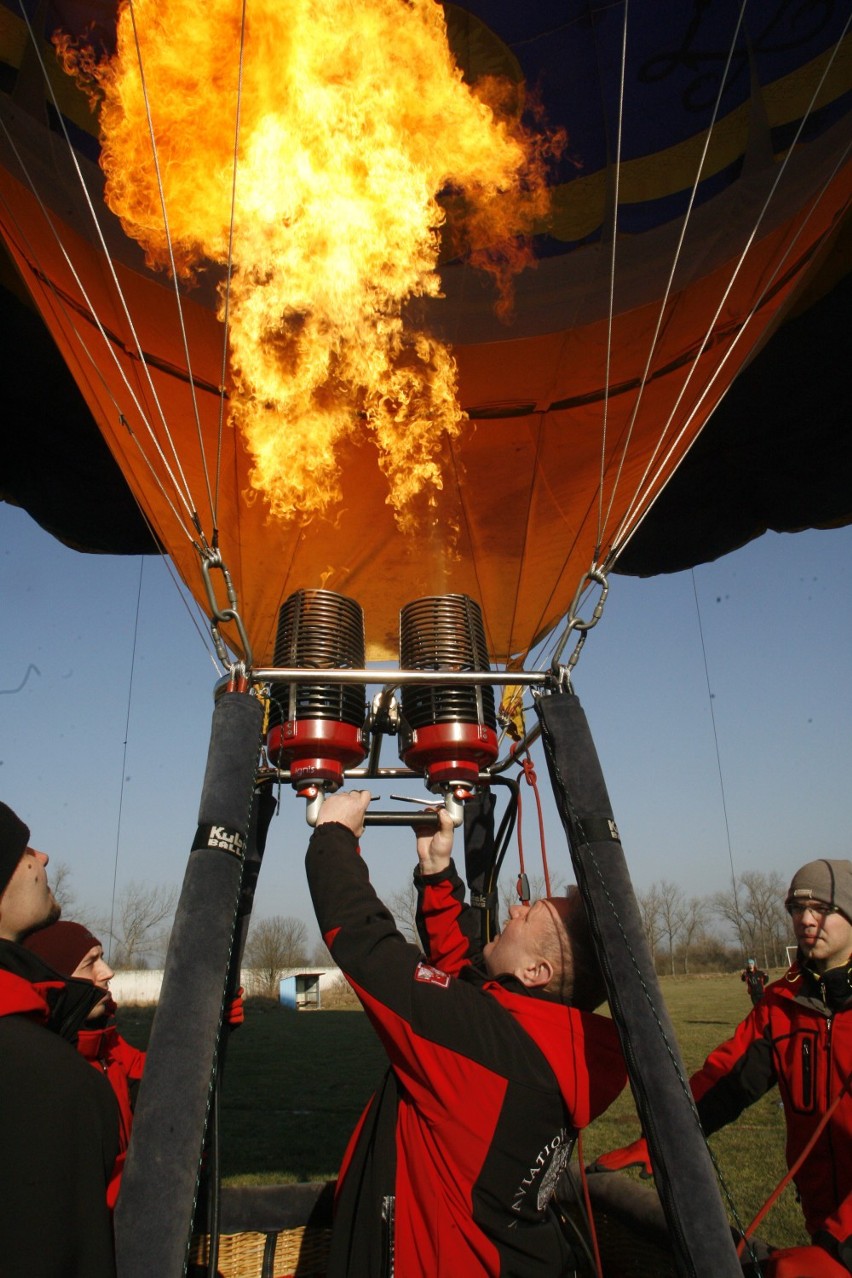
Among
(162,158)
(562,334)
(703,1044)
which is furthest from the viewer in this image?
(703,1044)

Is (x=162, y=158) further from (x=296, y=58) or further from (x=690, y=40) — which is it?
→ (x=690, y=40)

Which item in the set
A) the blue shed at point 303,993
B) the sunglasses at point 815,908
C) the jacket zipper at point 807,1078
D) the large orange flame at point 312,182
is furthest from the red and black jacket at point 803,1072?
the blue shed at point 303,993

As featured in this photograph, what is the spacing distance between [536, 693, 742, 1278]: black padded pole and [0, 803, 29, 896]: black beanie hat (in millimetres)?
781

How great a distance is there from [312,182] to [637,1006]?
2904 mm

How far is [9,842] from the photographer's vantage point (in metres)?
1.14

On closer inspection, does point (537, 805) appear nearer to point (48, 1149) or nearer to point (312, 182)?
point (48, 1149)

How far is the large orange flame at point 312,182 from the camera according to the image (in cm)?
279

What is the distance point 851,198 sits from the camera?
2.78 metres

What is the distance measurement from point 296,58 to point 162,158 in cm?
57

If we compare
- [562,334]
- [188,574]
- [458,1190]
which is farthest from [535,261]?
[458,1190]

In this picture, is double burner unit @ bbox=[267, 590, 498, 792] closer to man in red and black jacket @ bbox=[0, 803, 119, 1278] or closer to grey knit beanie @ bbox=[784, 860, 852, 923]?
man in red and black jacket @ bbox=[0, 803, 119, 1278]

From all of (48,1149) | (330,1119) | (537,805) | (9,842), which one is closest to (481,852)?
(537,805)

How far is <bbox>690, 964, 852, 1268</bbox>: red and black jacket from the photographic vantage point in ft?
6.23

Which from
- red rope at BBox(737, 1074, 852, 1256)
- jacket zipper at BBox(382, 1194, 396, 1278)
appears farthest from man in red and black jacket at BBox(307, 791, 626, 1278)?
red rope at BBox(737, 1074, 852, 1256)
